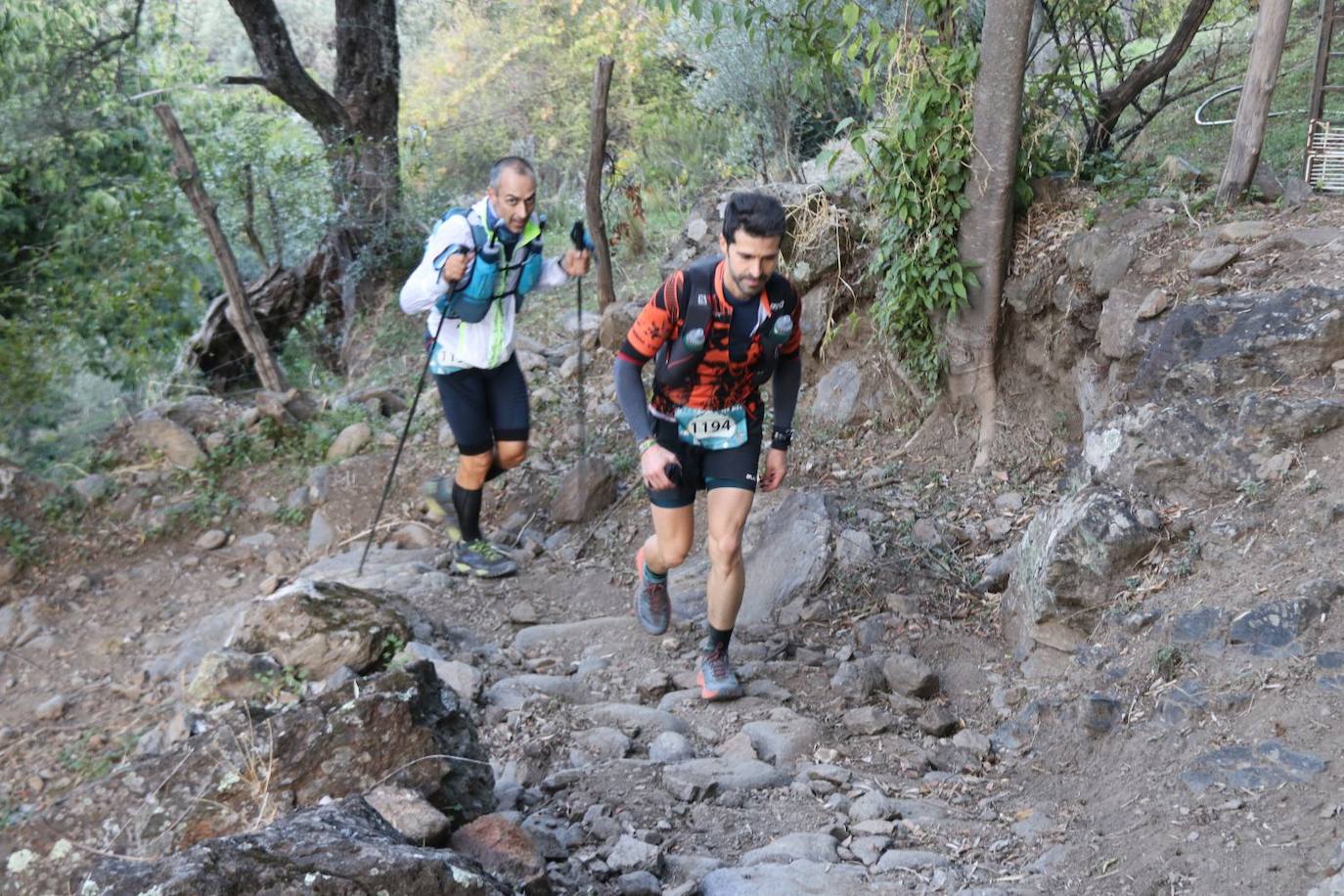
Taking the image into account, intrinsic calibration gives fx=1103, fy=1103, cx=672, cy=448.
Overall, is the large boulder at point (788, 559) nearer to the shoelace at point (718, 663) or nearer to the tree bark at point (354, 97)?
the shoelace at point (718, 663)

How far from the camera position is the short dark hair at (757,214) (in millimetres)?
4066

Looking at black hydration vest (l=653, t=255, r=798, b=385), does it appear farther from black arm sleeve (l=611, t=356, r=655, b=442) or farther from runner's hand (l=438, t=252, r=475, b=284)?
runner's hand (l=438, t=252, r=475, b=284)

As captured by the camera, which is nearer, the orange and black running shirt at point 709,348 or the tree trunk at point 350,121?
the orange and black running shirt at point 709,348

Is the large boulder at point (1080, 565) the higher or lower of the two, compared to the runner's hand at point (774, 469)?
lower

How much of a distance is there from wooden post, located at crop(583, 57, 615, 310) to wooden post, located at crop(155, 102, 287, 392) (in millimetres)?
2926

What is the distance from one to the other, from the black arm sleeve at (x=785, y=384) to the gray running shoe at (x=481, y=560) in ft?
8.73

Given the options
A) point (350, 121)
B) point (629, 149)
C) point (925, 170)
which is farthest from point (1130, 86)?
point (629, 149)

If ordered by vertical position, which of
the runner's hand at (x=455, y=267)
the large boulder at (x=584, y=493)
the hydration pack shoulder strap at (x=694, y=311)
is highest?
the hydration pack shoulder strap at (x=694, y=311)

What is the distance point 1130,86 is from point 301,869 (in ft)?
21.5

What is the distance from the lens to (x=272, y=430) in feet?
29.4

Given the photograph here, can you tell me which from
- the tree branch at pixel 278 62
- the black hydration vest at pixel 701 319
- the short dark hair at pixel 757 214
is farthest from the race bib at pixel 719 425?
the tree branch at pixel 278 62

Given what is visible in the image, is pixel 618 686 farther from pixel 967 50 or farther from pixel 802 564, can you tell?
pixel 967 50

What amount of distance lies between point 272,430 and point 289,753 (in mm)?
6109

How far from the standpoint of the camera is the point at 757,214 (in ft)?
13.4
